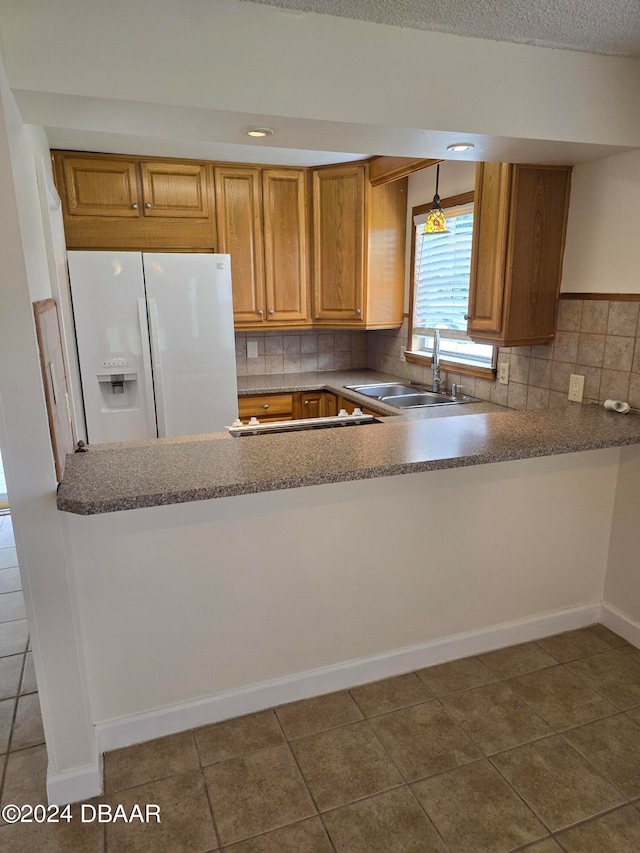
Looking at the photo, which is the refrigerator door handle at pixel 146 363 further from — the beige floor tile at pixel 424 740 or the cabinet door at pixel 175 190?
the beige floor tile at pixel 424 740

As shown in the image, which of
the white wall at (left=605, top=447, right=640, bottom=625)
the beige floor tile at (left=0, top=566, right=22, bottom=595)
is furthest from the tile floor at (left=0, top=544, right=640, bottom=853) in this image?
the beige floor tile at (left=0, top=566, right=22, bottom=595)

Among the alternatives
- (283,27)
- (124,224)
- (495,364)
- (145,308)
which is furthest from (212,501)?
(124,224)

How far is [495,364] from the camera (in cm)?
298

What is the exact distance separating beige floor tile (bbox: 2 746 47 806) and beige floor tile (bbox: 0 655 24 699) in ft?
1.17

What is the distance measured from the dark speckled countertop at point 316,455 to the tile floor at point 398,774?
36.1 inches

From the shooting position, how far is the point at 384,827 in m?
1.52

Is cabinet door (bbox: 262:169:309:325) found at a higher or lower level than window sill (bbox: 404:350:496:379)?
higher

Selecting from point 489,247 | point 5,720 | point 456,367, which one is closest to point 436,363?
point 456,367

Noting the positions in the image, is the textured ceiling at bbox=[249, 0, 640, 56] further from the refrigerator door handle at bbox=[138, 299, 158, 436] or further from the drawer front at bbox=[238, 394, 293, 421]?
the drawer front at bbox=[238, 394, 293, 421]

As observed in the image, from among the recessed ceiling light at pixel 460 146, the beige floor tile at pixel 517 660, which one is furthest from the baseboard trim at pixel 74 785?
the recessed ceiling light at pixel 460 146

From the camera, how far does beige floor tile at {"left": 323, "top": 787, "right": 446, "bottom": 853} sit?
1461 mm

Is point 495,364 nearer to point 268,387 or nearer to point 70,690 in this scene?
point 268,387

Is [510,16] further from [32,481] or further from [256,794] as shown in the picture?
[256,794]

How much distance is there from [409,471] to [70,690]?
3.94 ft
